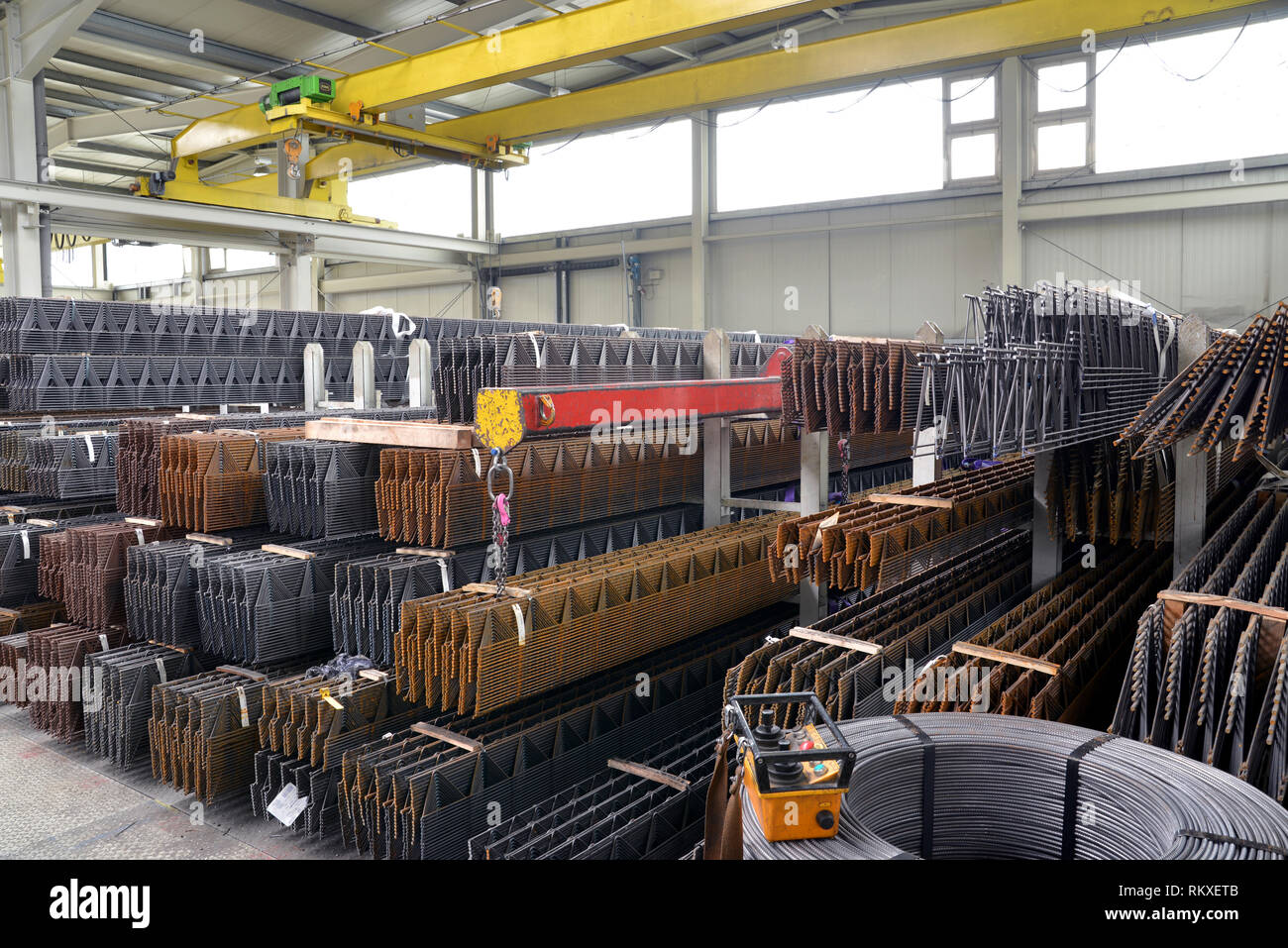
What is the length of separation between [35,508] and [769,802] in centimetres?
772

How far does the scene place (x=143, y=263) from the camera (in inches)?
1228

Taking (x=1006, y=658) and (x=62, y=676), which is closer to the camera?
(x=1006, y=658)

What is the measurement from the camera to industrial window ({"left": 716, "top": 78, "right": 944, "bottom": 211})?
1576 cm

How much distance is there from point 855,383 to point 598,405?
1213mm

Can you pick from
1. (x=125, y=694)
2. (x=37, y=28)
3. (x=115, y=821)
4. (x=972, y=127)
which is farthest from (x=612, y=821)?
(x=972, y=127)

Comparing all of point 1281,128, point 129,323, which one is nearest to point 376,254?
point 129,323

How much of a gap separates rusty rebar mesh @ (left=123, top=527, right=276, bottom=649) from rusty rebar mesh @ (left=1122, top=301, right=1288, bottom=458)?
511 centimetres

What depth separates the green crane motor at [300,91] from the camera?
10016 millimetres

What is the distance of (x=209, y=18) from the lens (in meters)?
13.9

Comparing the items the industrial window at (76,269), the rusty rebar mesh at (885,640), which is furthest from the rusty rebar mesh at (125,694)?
the industrial window at (76,269)

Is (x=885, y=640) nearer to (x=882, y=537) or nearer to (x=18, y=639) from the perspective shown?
(x=882, y=537)

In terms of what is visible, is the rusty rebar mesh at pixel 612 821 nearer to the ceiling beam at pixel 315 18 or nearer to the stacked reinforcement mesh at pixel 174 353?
the stacked reinforcement mesh at pixel 174 353

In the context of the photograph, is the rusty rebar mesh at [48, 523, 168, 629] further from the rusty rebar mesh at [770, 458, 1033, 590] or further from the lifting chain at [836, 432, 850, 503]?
the lifting chain at [836, 432, 850, 503]

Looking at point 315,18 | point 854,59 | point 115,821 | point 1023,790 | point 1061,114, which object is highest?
point 315,18
